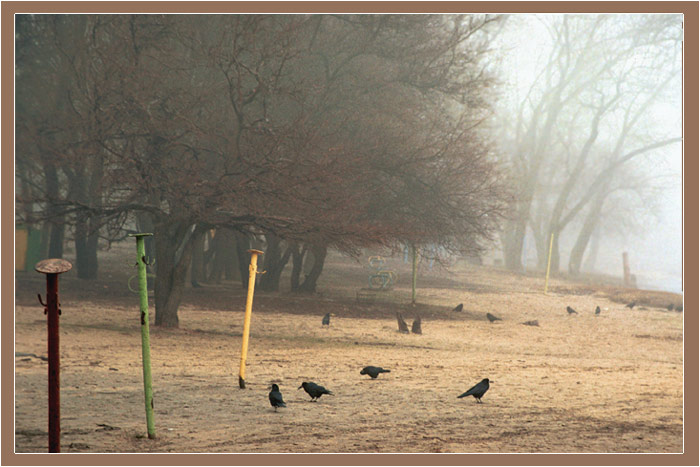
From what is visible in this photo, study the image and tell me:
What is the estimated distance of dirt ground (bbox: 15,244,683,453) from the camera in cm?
746

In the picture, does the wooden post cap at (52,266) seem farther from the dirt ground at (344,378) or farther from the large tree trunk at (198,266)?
the large tree trunk at (198,266)

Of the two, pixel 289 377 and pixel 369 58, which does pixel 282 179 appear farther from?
pixel 369 58

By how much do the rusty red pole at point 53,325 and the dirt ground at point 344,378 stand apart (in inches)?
31.5

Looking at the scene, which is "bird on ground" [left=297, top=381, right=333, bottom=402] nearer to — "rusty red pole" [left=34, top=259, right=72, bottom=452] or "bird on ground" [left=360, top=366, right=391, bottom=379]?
"bird on ground" [left=360, top=366, right=391, bottom=379]

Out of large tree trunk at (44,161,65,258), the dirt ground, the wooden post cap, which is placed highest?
large tree trunk at (44,161,65,258)

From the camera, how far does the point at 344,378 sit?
37.2 ft

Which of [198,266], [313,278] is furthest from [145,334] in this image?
[198,266]

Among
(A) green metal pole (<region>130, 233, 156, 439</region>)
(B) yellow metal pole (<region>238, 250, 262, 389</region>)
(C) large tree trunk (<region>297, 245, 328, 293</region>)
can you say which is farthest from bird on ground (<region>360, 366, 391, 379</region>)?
(C) large tree trunk (<region>297, 245, 328, 293</region>)

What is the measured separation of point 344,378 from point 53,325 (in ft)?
20.7

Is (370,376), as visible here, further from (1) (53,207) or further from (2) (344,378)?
(1) (53,207)

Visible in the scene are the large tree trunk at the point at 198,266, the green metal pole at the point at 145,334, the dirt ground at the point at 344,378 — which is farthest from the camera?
the large tree trunk at the point at 198,266

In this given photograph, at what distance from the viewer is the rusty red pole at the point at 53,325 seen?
5.38 metres

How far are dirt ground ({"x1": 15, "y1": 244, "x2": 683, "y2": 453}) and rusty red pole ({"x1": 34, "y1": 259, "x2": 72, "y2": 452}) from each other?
0.80 m

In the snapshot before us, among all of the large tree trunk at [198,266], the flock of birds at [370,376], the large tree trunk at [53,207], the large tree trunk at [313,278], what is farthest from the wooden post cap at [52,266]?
the large tree trunk at [313,278]
